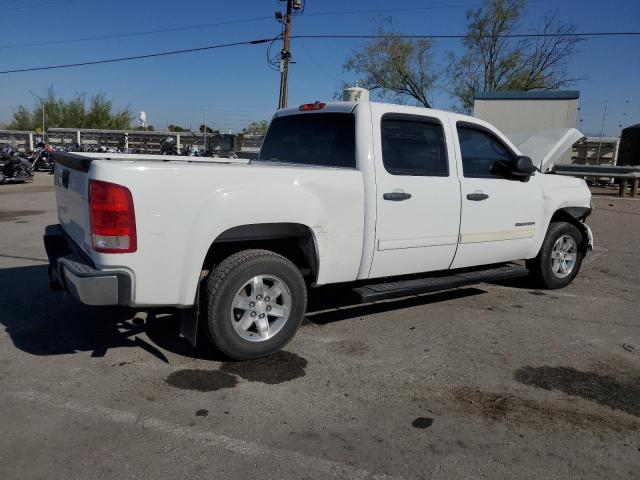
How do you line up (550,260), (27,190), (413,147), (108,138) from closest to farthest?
(413,147)
(550,260)
(27,190)
(108,138)

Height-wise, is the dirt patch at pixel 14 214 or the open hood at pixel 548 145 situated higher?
the open hood at pixel 548 145

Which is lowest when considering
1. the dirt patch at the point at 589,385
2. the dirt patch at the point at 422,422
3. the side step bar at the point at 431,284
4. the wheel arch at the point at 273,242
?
the dirt patch at the point at 422,422

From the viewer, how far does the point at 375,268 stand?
4.47m

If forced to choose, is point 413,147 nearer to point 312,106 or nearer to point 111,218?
point 312,106

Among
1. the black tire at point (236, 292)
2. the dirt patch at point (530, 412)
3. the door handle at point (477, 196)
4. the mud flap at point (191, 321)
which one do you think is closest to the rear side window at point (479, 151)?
the door handle at point (477, 196)

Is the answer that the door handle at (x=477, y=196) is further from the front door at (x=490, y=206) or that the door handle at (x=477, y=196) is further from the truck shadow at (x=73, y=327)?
the truck shadow at (x=73, y=327)

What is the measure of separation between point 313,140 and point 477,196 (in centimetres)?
163

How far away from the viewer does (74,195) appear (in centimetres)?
386

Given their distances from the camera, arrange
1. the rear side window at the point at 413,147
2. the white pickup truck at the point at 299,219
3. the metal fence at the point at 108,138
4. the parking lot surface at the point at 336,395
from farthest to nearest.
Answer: the metal fence at the point at 108,138 → the rear side window at the point at 413,147 → the white pickup truck at the point at 299,219 → the parking lot surface at the point at 336,395

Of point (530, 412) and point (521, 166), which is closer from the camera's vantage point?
point (530, 412)

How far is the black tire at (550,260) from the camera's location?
19.7 ft

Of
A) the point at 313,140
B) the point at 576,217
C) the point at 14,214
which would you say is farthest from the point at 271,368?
the point at 14,214

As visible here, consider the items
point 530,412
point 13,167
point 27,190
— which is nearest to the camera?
point 530,412

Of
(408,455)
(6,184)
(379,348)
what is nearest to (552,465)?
(408,455)
